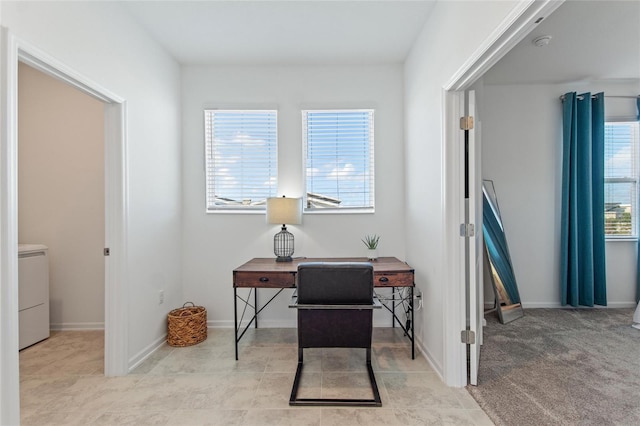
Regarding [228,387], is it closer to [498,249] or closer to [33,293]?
[33,293]

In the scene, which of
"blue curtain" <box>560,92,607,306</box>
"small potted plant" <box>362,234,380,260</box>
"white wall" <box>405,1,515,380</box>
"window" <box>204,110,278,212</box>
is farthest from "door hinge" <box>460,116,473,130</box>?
"blue curtain" <box>560,92,607,306</box>

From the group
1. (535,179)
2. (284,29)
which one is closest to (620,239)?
(535,179)

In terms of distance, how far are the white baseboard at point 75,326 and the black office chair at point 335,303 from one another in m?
2.42

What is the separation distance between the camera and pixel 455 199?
81.4 inches

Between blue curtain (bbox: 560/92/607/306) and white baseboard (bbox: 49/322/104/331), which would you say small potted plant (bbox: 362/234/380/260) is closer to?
blue curtain (bbox: 560/92/607/306)

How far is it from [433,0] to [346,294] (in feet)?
7.34

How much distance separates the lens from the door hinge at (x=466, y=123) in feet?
6.72

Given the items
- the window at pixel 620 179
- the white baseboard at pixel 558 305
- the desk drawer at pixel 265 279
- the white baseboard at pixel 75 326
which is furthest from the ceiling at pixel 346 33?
the white baseboard at pixel 75 326

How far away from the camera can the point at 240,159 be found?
326 centimetres

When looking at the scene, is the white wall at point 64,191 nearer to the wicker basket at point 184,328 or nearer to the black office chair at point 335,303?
the wicker basket at point 184,328

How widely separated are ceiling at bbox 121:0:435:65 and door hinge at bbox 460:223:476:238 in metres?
1.68

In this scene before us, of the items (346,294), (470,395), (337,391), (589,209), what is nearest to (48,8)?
(346,294)

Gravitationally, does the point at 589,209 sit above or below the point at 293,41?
below

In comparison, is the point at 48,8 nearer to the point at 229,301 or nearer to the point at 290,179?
the point at 290,179
